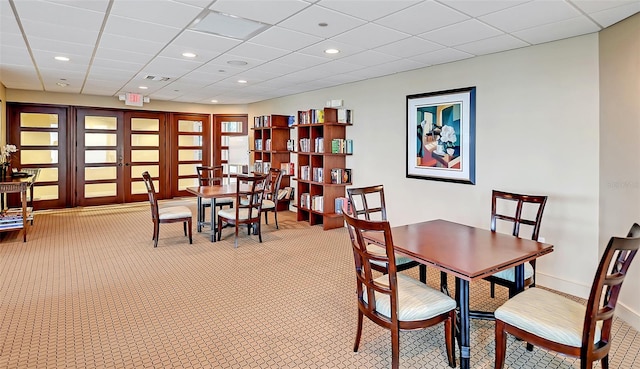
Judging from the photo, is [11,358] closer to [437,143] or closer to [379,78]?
[437,143]

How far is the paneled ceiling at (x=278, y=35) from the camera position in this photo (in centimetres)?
291

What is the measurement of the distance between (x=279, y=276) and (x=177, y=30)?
266 cm

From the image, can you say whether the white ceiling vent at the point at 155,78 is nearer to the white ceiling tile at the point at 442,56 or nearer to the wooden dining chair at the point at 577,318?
the white ceiling tile at the point at 442,56

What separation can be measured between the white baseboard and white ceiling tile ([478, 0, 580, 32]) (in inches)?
95.7

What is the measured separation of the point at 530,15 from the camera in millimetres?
3021

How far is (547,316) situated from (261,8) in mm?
2874

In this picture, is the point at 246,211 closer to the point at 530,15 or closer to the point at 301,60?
the point at 301,60

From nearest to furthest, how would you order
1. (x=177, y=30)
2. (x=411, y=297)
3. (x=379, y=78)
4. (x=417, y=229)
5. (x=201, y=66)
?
1. (x=411, y=297)
2. (x=417, y=229)
3. (x=177, y=30)
4. (x=201, y=66)
5. (x=379, y=78)

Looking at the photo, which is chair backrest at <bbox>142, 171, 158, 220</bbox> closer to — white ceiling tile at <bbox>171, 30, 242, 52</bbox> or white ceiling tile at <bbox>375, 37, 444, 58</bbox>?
white ceiling tile at <bbox>171, 30, 242, 52</bbox>

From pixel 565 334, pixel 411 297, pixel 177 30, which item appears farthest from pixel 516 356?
pixel 177 30

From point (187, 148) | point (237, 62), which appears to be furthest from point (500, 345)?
point (187, 148)

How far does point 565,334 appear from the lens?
190 cm

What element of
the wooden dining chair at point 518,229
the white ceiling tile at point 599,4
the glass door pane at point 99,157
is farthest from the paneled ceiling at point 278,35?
the glass door pane at point 99,157

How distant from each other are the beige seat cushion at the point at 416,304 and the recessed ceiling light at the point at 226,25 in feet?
8.38
